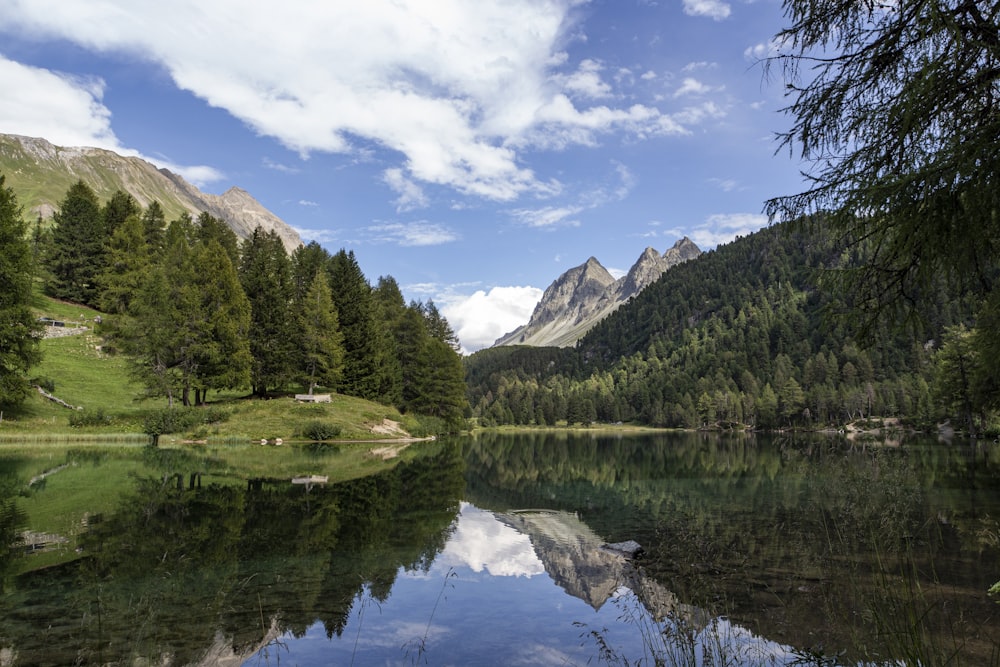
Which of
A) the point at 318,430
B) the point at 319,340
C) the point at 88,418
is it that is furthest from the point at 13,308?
the point at 319,340

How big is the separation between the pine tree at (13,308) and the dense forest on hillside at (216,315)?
0.36ft

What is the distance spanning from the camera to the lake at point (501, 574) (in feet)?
23.2

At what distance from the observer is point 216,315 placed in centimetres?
4922

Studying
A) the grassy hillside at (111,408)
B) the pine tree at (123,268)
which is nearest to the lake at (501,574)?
the grassy hillside at (111,408)

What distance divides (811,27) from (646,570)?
36.6 feet

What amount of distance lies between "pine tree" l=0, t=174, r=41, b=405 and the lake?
1646cm

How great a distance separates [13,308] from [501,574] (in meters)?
39.7

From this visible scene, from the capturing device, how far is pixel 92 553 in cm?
1177

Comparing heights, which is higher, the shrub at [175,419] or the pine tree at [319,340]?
the pine tree at [319,340]

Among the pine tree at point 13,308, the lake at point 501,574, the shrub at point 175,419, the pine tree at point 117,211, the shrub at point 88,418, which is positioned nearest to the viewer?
the lake at point 501,574

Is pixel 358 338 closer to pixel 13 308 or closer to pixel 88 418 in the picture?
pixel 88 418

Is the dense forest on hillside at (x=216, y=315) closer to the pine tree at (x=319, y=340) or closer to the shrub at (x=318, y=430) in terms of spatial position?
the pine tree at (x=319, y=340)

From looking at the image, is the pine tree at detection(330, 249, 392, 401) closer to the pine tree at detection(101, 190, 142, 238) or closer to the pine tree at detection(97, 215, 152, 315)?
the pine tree at detection(97, 215, 152, 315)

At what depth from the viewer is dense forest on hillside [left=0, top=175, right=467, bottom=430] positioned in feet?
147
